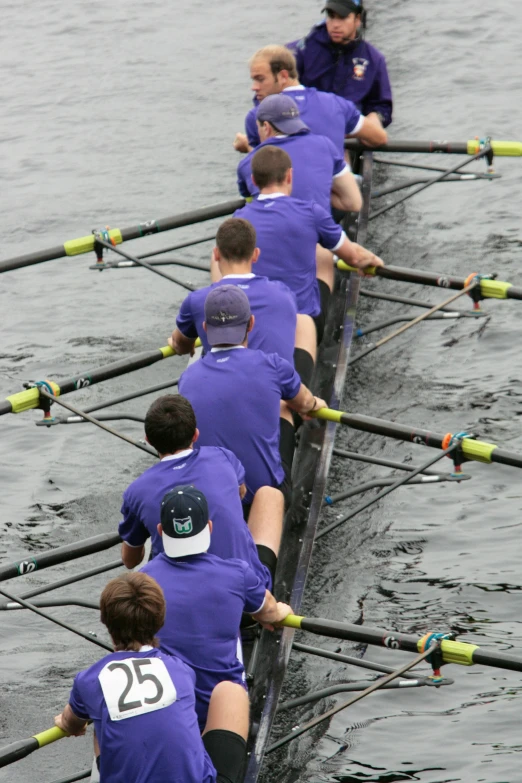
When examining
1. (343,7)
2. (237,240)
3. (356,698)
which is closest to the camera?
(356,698)

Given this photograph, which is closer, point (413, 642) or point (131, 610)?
point (131, 610)

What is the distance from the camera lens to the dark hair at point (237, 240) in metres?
7.16

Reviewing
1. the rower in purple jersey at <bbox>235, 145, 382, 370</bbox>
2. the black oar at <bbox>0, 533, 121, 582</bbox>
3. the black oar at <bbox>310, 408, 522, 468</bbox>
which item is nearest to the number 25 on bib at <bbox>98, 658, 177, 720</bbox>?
the black oar at <bbox>0, 533, 121, 582</bbox>

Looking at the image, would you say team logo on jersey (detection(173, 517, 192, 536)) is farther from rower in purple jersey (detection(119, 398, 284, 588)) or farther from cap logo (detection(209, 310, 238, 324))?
cap logo (detection(209, 310, 238, 324))

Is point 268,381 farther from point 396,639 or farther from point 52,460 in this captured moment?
point 52,460

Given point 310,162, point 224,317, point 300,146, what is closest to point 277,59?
point 300,146

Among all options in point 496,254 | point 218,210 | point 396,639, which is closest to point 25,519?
point 218,210

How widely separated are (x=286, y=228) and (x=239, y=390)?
5.63 feet

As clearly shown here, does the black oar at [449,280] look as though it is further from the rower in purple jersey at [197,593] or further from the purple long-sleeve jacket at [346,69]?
the rower in purple jersey at [197,593]

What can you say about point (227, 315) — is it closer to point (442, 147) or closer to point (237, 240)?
point (237, 240)

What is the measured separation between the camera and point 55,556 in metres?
6.85

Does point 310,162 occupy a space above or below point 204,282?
above

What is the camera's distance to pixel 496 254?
1211 cm

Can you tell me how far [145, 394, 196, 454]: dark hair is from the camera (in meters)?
5.86
